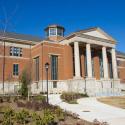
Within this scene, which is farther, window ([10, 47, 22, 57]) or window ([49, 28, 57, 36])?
window ([49, 28, 57, 36])

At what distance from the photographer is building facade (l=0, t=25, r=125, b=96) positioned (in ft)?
142

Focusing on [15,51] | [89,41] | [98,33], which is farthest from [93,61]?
[15,51]

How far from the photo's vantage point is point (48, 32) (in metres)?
54.8

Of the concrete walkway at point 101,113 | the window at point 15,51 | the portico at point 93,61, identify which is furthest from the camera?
the window at point 15,51

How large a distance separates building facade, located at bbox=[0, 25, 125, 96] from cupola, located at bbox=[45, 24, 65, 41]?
637 centimetres

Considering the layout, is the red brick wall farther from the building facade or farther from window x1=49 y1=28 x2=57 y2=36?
window x1=49 y1=28 x2=57 y2=36

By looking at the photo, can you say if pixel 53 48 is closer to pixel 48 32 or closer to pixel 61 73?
pixel 61 73

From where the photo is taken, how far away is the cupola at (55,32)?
53812mm

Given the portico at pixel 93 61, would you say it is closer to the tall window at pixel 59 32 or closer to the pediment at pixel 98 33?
the pediment at pixel 98 33

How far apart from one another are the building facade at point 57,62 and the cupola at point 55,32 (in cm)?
637

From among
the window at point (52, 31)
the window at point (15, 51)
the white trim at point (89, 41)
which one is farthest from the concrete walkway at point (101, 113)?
the window at point (52, 31)

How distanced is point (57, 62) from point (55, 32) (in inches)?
458

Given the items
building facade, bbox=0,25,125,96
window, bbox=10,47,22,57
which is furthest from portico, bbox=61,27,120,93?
window, bbox=10,47,22,57

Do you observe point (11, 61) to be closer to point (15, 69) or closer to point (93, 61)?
point (15, 69)
